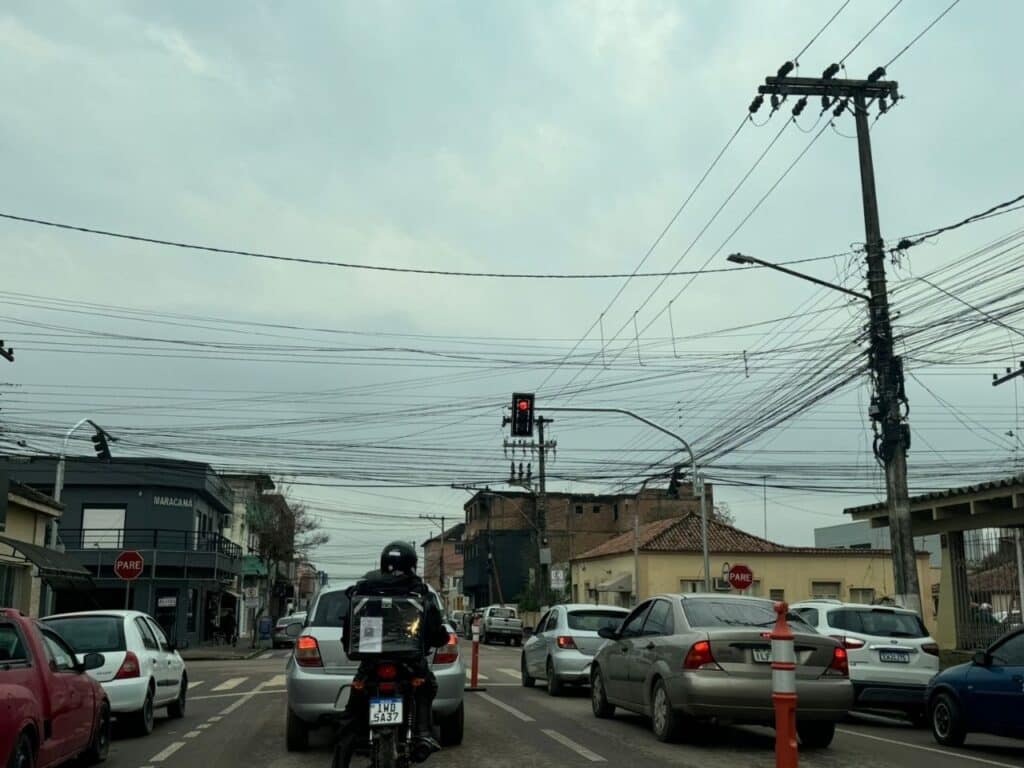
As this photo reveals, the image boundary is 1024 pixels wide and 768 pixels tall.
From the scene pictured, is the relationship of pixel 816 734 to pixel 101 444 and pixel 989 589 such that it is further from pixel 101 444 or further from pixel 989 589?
pixel 101 444

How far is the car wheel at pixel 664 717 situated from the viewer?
10977 mm

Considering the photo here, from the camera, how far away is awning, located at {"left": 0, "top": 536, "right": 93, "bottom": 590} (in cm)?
2300

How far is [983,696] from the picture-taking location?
11.4 meters

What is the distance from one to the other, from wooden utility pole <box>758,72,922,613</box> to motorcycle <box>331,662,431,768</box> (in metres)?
12.4

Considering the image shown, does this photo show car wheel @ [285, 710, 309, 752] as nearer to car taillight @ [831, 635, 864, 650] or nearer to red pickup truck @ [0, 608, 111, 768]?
red pickup truck @ [0, 608, 111, 768]

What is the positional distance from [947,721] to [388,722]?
770 cm

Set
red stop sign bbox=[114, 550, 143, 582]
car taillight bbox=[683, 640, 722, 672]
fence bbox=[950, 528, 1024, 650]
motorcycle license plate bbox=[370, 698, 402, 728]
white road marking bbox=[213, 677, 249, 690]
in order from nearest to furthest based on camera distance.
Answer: motorcycle license plate bbox=[370, 698, 402, 728]
car taillight bbox=[683, 640, 722, 672]
white road marking bbox=[213, 677, 249, 690]
fence bbox=[950, 528, 1024, 650]
red stop sign bbox=[114, 550, 143, 582]

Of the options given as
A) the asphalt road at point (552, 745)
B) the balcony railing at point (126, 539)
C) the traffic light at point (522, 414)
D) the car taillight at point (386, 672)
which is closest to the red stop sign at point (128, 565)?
the traffic light at point (522, 414)

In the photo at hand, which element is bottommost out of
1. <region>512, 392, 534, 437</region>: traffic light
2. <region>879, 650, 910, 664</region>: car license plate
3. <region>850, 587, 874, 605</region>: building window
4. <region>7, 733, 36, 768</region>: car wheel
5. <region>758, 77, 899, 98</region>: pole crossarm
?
<region>7, 733, 36, 768</region>: car wheel

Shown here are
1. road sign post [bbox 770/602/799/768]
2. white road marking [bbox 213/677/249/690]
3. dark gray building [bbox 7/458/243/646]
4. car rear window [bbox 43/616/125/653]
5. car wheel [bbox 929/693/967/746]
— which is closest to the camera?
road sign post [bbox 770/602/799/768]

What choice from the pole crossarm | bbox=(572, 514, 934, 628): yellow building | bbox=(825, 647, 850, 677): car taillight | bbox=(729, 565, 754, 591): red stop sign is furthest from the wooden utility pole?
bbox=(572, 514, 934, 628): yellow building

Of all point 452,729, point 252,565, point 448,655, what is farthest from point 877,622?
point 252,565

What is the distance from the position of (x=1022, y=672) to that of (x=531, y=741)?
5042mm

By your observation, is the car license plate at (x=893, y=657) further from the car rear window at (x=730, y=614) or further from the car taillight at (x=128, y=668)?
the car taillight at (x=128, y=668)
